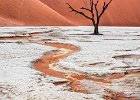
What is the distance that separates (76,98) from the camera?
21.1 feet

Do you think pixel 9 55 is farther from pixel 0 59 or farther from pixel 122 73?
pixel 122 73

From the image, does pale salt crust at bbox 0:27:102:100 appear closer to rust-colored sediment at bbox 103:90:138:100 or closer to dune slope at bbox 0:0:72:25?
rust-colored sediment at bbox 103:90:138:100

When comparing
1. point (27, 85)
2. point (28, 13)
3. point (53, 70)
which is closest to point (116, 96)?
point (27, 85)

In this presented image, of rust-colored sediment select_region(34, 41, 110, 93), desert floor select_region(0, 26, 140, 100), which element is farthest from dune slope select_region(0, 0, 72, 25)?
desert floor select_region(0, 26, 140, 100)

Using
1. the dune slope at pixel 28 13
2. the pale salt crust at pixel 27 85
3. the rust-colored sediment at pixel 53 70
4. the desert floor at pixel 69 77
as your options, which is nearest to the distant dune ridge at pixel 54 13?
the dune slope at pixel 28 13

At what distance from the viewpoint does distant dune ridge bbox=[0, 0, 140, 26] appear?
4253cm

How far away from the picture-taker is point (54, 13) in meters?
46.2

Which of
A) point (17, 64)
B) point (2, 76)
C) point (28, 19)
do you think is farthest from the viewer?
point (28, 19)

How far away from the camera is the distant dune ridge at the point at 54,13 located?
140 ft

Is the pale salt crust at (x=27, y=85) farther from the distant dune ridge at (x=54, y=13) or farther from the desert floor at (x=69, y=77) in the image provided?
the distant dune ridge at (x=54, y=13)

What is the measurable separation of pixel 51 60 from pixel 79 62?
3.89 ft

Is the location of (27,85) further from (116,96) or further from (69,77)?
(116,96)

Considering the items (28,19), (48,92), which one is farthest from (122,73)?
(28,19)

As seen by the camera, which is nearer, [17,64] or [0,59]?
[17,64]
